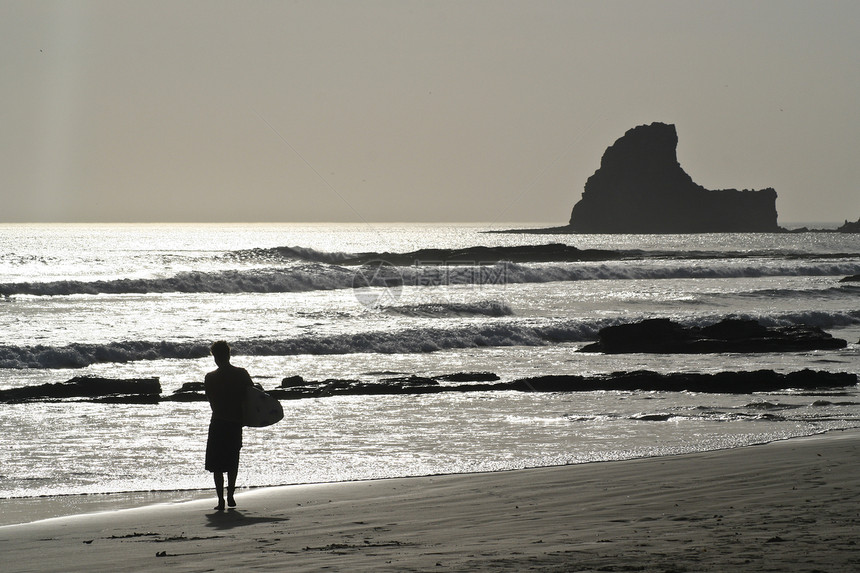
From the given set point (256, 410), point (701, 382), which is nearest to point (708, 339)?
point (701, 382)

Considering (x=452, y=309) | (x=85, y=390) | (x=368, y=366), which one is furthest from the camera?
(x=452, y=309)

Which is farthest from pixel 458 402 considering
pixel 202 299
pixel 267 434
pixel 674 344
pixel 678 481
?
pixel 202 299

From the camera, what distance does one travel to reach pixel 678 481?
8023 millimetres

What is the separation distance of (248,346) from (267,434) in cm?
1140

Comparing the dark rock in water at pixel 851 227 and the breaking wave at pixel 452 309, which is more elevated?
the dark rock in water at pixel 851 227

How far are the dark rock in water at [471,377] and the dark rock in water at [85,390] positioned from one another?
5.06 meters

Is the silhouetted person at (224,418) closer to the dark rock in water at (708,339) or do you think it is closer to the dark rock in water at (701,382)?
the dark rock in water at (701,382)

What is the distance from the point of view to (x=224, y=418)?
313 inches

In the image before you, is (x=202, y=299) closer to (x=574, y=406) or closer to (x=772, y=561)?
(x=574, y=406)

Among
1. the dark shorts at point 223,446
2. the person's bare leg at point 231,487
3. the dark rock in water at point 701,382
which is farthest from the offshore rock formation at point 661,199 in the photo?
the person's bare leg at point 231,487

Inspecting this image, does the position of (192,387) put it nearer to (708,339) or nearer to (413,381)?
(413,381)

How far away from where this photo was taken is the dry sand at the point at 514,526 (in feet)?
17.5

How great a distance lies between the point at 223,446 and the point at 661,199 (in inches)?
6696

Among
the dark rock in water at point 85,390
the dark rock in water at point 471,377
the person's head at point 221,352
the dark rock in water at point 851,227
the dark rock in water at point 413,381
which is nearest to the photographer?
the person's head at point 221,352
